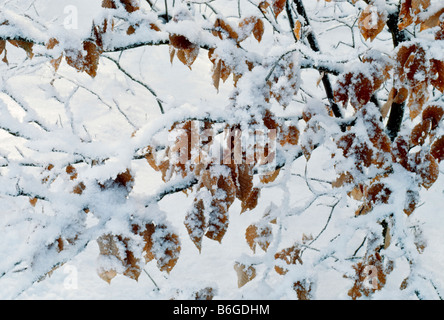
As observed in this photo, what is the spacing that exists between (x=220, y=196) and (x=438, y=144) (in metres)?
0.82

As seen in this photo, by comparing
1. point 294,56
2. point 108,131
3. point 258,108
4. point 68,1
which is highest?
point 68,1

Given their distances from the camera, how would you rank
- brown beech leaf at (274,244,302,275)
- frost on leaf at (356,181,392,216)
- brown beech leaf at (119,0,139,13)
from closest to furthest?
brown beech leaf at (119,0,139,13), frost on leaf at (356,181,392,216), brown beech leaf at (274,244,302,275)

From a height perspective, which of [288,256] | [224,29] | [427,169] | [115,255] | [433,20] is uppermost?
[224,29]

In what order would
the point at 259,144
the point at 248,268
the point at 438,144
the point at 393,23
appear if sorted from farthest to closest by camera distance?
1. the point at 248,268
2. the point at 393,23
3. the point at 438,144
4. the point at 259,144

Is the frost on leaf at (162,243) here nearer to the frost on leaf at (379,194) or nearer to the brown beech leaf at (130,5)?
the brown beech leaf at (130,5)

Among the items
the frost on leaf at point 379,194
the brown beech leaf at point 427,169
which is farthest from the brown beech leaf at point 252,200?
the brown beech leaf at point 427,169

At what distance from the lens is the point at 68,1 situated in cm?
697

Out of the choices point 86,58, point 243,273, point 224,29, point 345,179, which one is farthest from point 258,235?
point 86,58

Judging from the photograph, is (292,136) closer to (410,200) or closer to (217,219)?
(410,200)

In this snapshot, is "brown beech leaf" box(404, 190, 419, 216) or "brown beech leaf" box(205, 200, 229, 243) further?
"brown beech leaf" box(404, 190, 419, 216)

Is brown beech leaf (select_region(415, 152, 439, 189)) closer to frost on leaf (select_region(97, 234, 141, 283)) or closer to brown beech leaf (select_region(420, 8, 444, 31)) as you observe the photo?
brown beech leaf (select_region(420, 8, 444, 31))

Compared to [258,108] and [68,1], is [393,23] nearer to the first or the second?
[258,108]

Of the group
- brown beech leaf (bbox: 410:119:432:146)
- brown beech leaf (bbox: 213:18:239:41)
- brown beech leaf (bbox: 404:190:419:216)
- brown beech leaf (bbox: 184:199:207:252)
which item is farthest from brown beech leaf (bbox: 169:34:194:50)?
brown beech leaf (bbox: 404:190:419:216)
